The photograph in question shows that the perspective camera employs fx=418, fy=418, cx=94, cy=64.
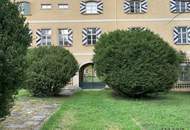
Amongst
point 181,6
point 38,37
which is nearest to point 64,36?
point 38,37

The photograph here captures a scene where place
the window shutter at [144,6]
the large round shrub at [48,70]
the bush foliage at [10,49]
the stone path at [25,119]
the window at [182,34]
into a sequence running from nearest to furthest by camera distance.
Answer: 1. the bush foliage at [10,49]
2. the stone path at [25,119]
3. the large round shrub at [48,70]
4. the window at [182,34]
5. the window shutter at [144,6]

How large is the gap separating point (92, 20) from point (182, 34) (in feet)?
23.3

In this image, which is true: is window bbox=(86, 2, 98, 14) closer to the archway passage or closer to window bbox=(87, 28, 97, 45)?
window bbox=(87, 28, 97, 45)

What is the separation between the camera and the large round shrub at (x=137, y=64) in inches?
804

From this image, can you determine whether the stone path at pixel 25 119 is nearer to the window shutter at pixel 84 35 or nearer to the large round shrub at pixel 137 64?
the large round shrub at pixel 137 64

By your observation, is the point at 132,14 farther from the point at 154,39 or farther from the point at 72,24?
the point at 154,39

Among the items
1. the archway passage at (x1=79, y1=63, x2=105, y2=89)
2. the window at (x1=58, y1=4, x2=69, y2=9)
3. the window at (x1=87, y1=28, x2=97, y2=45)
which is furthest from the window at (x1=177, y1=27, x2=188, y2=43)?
the window at (x1=58, y1=4, x2=69, y2=9)

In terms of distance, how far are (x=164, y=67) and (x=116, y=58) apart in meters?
2.44

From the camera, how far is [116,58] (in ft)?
67.8

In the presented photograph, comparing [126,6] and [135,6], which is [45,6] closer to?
[126,6]

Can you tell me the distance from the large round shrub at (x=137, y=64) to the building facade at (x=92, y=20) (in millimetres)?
11513

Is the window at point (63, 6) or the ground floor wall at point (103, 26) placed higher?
the window at point (63, 6)

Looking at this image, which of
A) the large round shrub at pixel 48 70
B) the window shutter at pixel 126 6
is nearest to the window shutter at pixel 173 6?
the window shutter at pixel 126 6

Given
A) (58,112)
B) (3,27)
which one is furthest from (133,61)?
(3,27)
